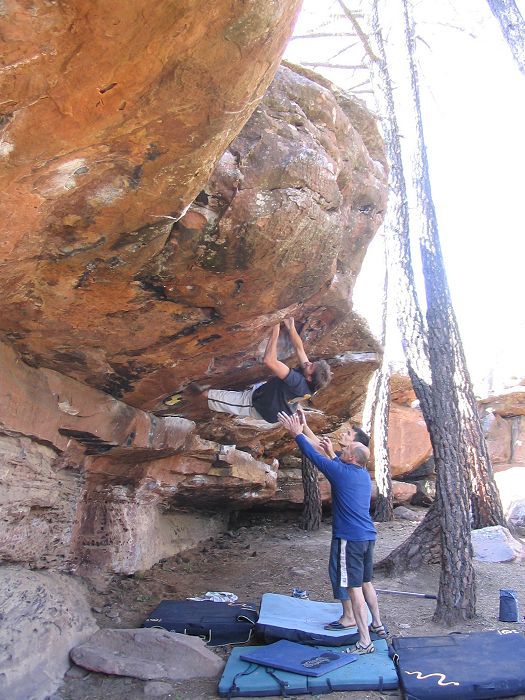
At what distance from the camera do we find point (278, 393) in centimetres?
581

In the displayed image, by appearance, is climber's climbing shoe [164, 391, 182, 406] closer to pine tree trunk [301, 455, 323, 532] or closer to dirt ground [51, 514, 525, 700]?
dirt ground [51, 514, 525, 700]

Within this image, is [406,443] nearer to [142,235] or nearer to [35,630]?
[35,630]

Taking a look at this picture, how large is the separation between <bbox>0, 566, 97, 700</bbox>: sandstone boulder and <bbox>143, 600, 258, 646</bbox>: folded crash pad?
0.69 m

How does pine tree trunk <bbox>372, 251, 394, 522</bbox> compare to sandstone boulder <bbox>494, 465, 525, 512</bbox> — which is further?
sandstone boulder <bbox>494, 465, 525, 512</bbox>

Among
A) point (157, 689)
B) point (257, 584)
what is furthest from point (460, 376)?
point (157, 689)

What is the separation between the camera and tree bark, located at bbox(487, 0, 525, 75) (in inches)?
283

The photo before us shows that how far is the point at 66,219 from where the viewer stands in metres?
3.27

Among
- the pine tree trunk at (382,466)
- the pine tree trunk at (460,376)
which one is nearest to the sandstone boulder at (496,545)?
the pine tree trunk at (460,376)

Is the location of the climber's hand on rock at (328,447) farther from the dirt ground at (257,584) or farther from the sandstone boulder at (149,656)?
the sandstone boulder at (149,656)

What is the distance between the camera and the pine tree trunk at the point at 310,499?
34.8ft

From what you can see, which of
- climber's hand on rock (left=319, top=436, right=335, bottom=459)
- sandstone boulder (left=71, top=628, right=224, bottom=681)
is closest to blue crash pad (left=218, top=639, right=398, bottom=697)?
sandstone boulder (left=71, top=628, right=224, bottom=681)

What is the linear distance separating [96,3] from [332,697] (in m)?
4.15

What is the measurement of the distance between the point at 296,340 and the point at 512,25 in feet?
16.8

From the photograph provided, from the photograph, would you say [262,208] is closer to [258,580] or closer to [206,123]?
[206,123]
